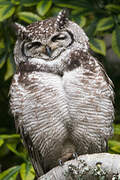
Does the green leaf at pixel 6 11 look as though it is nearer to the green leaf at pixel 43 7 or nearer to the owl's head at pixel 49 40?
the green leaf at pixel 43 7

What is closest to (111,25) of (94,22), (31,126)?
(94,22)

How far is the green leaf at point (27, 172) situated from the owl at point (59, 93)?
375 mm

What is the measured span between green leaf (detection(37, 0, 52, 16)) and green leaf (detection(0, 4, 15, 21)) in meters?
0.19

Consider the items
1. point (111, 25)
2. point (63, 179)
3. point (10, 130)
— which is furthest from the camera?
point (10, 130)

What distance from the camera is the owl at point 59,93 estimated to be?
255cm

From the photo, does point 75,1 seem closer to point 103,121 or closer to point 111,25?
point 111,25

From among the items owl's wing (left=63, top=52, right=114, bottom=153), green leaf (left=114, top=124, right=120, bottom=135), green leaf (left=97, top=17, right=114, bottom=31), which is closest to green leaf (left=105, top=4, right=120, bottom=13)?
green leaf (left=97, top=17, right=114, bottom=31)

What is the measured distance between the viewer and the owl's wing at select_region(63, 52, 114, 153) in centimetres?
254

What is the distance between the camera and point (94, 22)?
3529mm

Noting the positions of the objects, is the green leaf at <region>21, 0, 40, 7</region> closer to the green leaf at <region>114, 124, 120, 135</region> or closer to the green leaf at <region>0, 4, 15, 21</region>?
the green leaf at <region>0, 4, 15, 21</region>

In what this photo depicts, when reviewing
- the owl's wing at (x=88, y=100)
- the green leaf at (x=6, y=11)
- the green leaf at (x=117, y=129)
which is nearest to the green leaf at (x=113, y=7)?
the green leaf at (x=6, y=11)

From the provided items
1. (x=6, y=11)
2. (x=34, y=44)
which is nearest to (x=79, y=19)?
(x=6, y=11)

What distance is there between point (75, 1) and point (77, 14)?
0.13m

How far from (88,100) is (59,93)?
0.15 meters
